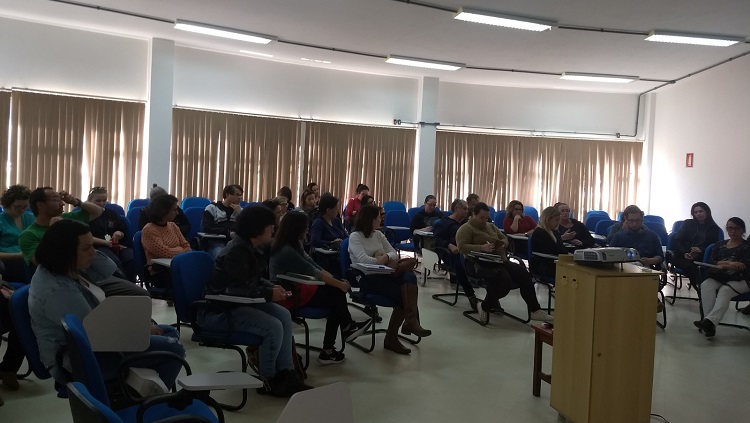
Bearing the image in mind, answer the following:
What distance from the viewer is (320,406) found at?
5.93ft

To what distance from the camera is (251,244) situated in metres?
3.92

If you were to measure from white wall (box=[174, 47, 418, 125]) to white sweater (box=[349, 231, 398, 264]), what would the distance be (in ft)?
18.2

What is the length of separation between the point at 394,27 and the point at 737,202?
5588 millimetres

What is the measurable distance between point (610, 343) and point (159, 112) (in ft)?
25.6

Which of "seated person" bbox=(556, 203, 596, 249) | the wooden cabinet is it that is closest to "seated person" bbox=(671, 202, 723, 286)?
"seated person" bbox=(556, 203, 596, 249)

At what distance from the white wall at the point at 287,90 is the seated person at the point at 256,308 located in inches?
256

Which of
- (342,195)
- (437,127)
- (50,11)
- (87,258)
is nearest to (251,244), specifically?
(87,258)

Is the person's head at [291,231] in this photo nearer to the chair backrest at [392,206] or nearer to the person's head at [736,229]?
the person's head at [736,229]

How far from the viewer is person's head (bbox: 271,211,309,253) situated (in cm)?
455

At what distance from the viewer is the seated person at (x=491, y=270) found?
6.12 m

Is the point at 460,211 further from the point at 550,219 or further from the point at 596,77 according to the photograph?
the point at 596,77

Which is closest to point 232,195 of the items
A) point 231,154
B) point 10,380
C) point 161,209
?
point 161,209

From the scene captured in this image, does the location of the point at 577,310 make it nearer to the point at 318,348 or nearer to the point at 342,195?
the point at 318,348

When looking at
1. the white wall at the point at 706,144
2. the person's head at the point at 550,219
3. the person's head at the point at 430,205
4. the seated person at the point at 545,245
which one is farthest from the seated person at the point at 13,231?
the white wall at the point at 706,144
